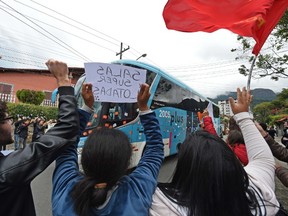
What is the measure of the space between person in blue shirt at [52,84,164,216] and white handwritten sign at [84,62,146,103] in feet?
4.15

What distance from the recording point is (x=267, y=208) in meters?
1.32

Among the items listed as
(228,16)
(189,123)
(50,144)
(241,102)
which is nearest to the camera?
(50,144)

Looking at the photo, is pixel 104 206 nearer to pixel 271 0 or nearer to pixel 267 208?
pixel 267 208

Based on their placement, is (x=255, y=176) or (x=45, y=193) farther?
(x=45, y=193)

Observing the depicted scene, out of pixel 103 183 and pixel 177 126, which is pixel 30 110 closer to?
pixel 177 126

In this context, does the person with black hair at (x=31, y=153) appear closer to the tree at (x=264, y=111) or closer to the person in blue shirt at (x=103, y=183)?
the person in blue shirt at (x=103, y=183)

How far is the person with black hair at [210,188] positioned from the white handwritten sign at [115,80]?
4.32 feet

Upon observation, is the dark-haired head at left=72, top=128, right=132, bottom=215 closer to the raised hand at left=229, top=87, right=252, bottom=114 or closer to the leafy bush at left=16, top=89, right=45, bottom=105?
the raised hand at left=229, top=87, right=252, bottom=114

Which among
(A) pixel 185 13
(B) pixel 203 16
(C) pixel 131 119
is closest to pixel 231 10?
(B) pixel 203 16

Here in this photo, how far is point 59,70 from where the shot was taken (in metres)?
1.51

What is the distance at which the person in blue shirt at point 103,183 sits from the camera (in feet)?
3.82

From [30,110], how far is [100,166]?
19.6 m

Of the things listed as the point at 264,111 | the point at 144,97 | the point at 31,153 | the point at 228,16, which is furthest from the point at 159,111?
the point at 264,111

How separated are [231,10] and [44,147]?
302 centimetres
